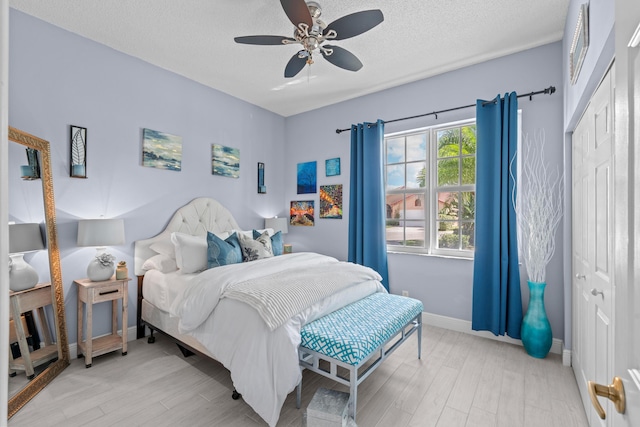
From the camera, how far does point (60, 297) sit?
95.0 inches

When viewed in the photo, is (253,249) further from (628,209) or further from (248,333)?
(628,209)

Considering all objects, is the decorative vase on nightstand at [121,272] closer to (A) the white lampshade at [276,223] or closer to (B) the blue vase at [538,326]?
(A) the white lampshade at [276,223]

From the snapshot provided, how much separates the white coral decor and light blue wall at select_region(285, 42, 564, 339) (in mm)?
98

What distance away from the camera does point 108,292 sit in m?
2.58

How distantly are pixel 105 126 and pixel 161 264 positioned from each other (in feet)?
4.63

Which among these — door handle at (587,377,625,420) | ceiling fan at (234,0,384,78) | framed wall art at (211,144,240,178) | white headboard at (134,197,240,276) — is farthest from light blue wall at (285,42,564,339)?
door handle at (587,377,625,420)

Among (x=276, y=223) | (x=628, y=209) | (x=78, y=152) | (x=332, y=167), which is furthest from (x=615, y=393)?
(x=276, y=223)

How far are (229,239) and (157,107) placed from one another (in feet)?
5.38

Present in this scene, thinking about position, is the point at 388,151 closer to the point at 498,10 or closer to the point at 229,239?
the point at 498,10

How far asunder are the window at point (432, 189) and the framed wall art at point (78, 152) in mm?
3177

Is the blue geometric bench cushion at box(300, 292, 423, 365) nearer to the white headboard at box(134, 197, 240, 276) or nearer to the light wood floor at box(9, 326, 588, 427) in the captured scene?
the light wood floor at box(9, 326, 588, 427)

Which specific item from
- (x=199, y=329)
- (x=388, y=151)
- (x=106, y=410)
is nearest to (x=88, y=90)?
(x=199, y=329)

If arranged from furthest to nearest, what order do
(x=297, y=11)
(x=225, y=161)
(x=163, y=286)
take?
(x=225, y=161) → (x=163, y=286) → (x=297, y=11)

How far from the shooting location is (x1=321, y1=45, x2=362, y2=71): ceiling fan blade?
92.1 inches
